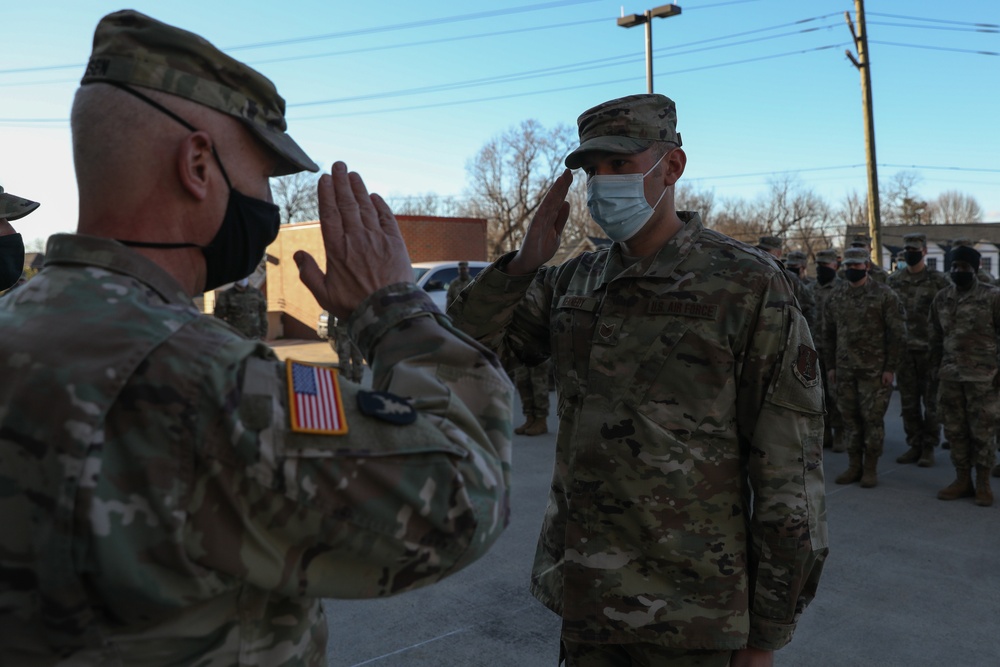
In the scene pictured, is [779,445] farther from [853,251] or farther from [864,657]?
[853,251]

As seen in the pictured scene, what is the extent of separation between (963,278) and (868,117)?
37.4 feet

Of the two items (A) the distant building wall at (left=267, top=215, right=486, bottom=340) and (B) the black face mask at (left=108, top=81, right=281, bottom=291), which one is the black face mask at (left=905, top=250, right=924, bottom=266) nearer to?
(B) the black face mask at (left=108, top=81, right=281, bottom=291)

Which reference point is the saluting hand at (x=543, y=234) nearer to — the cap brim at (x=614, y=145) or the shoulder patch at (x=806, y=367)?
the cap brim at (x=614, y=145)

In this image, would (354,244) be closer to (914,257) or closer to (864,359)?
(864,359)

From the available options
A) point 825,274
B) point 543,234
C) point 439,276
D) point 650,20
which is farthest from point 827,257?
point 650,20

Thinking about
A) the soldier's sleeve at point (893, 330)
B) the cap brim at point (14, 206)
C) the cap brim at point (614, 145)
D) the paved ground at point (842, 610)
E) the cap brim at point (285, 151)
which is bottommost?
the paved ground at point (842, 610)

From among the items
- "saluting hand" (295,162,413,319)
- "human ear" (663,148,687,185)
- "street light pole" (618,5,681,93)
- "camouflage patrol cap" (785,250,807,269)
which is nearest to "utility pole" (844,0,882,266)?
"street light pole" (618,5,681,93)

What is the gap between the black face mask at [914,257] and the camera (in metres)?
8.66

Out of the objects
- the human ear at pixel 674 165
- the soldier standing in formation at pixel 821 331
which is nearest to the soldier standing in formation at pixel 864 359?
the soldier standing in formation at pixel 821 331

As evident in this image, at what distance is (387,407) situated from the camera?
105 centimetres

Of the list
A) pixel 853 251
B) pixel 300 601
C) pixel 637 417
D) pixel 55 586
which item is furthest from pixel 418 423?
pixel 853 251

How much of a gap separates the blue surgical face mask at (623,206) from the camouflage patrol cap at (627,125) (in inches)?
3.6

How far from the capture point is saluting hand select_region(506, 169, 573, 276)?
7.54 feet

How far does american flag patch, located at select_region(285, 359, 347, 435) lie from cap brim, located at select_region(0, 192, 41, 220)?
3.72 m
